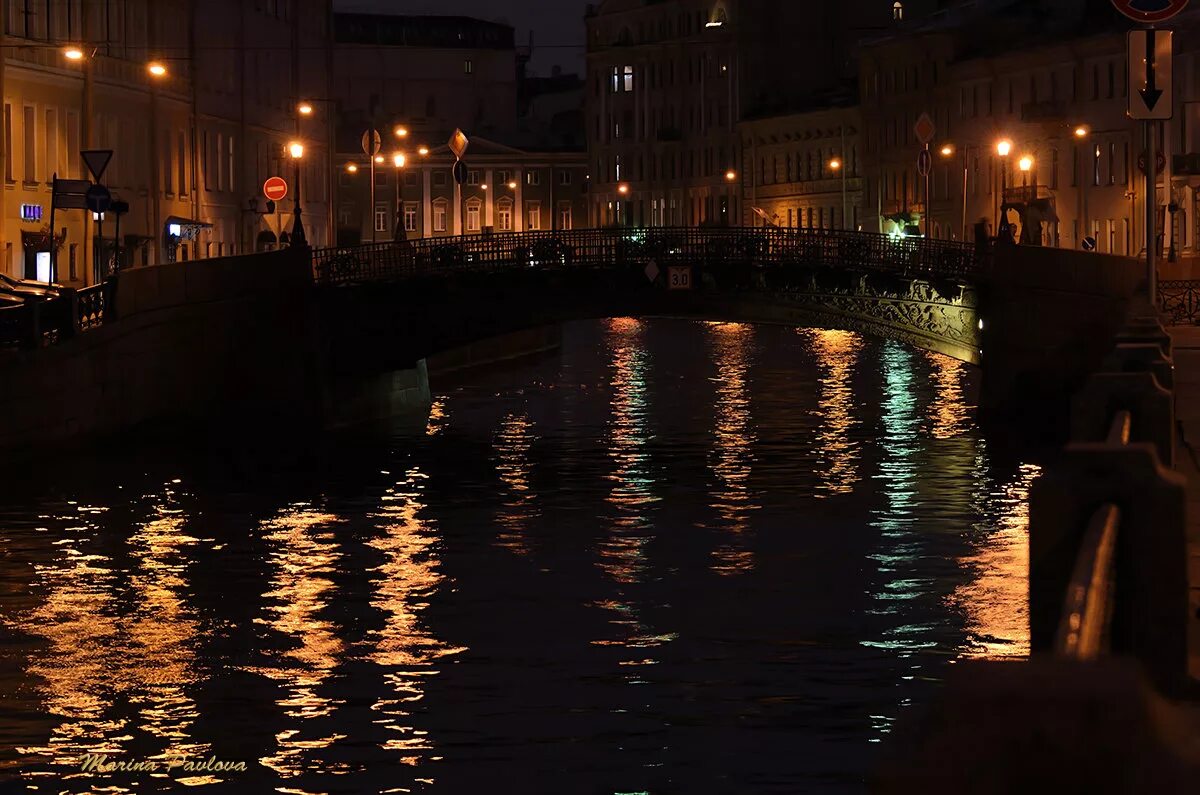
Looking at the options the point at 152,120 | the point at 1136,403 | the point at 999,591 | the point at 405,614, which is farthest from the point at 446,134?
the point at 1136,403

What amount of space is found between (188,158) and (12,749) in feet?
199

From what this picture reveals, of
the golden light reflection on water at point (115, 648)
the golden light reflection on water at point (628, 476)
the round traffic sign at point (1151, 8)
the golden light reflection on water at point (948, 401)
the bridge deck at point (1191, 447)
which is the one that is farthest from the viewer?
the golden light reflection on water at point (948, 401)

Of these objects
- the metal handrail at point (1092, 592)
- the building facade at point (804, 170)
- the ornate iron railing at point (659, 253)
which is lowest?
the metal handrail at point (1092, 592)

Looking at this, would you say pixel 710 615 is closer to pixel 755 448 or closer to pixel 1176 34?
pixel 755 448

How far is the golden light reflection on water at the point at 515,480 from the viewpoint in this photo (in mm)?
32219

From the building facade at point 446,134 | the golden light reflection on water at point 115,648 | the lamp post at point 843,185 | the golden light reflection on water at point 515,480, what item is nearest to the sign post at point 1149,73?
the golden light reflection on water at point 515,480

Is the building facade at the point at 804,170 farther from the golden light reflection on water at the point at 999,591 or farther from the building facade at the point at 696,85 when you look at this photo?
the golden light reflection on water at the point at 999,591

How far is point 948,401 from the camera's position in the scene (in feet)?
186

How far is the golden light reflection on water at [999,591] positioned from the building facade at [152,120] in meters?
20.6

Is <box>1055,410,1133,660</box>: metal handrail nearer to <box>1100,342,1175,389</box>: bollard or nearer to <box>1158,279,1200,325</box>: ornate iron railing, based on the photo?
<box>1100,342,1175,389</box>: bollard

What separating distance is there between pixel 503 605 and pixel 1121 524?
1801 cm

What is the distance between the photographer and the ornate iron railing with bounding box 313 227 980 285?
50.7 m

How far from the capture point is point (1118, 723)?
9.70 ft

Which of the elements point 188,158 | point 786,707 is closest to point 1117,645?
point 786,707
